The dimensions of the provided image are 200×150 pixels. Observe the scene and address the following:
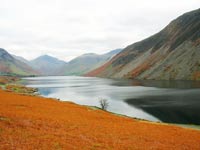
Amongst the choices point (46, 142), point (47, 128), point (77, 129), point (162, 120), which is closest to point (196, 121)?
point (162, 120)

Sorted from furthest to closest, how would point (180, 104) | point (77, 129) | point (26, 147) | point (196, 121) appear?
point (180, 104), point (196, 121), point (77, 129), point (26, 147)

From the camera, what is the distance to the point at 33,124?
27.0m

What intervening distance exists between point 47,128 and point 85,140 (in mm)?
5134

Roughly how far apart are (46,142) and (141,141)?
33.6 ft

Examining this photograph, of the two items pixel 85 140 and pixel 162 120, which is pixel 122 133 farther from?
pixel 162 120

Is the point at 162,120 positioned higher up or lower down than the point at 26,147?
lower down

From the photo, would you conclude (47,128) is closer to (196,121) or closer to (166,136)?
(166,136)

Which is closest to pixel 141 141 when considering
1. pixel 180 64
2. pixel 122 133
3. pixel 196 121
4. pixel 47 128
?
pixel 122 133

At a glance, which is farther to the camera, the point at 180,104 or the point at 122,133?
the point at 180,104

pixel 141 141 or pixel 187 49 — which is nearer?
pixel 141 141

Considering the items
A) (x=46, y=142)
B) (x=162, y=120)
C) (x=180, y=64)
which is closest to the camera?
(x=46, y=142)

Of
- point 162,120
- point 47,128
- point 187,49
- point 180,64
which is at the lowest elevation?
point 162,120

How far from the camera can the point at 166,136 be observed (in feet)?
97.3

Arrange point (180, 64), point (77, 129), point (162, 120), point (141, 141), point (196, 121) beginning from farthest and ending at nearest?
point (180, 64) → point (162, 120) → point (196, 121) → point (77, 129) → point (141, 141)
